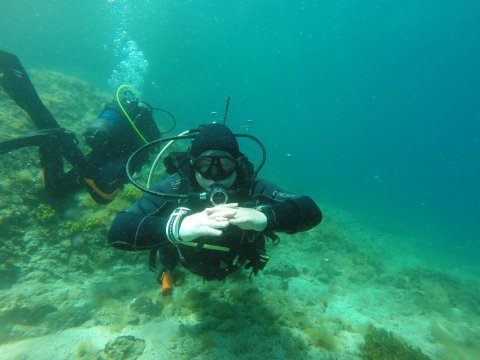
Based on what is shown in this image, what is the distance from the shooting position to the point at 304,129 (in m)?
152

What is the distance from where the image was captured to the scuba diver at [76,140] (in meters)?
5.69

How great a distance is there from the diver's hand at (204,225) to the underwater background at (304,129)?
2407mm

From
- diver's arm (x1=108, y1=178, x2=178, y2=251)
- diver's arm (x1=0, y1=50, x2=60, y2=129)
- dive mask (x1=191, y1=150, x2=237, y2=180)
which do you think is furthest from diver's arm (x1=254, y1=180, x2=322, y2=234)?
diver's arm (x1=0, y1=50, x2=60, y2=129)

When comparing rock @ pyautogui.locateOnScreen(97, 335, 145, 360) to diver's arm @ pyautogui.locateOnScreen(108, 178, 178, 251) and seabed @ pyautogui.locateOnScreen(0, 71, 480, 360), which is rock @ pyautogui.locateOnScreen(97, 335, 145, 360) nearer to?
seabed @ pyautogui.locateOnScreen(0, 71, 480, 360)

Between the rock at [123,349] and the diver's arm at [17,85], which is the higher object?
Result: the diver's arm at [17,85]

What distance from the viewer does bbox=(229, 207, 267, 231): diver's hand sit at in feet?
7.38

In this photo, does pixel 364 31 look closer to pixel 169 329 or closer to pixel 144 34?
pixel 144 34

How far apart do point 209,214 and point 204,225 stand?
0.35ft

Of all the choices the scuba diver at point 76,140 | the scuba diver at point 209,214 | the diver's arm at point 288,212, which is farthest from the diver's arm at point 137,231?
the scuba diver at point 76,140

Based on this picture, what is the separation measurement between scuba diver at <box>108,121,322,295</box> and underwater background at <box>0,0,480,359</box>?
155 cm

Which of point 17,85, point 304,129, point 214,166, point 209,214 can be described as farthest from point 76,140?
point 304,129

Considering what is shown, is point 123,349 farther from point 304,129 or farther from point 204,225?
point 304,129

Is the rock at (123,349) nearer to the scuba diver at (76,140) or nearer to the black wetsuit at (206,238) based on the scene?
the black wetsuit at (206,238)

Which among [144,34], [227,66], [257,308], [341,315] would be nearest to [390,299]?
Answer: [341,315]
